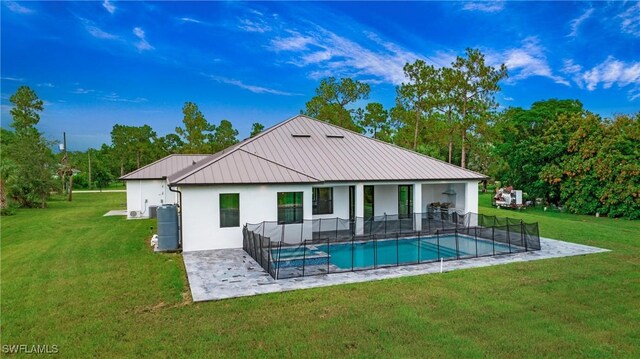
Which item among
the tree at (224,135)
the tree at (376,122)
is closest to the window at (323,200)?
the tree at (376,122)

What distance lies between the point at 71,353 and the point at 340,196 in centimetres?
1353

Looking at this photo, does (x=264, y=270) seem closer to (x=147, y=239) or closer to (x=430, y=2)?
(x=147, y=239)

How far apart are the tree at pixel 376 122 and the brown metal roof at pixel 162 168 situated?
65.0 feet

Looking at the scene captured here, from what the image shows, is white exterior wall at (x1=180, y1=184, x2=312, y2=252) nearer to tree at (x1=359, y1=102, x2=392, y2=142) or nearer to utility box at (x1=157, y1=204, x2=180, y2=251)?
utility box at (x1=157, y1=204, x2=180, y2=251)

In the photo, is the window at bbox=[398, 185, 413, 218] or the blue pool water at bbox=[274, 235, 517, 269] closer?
the blue pool water at bbox=[274, 235, 517, 269]

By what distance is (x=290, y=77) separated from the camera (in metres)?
41.7

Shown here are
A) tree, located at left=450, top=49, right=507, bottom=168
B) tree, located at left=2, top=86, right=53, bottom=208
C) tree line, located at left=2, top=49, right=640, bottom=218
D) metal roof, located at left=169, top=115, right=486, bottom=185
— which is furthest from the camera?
tree, located at left=450, top=49, right=507, bottom=168

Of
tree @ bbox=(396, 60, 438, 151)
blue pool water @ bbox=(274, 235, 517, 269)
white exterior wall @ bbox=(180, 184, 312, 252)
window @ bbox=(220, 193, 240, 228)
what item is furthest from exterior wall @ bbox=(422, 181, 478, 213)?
tree @ bbox=(396, 60, 438, 151)

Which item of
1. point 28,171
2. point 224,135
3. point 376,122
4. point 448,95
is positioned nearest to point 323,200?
point 448,95

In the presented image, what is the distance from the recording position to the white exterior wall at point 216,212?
13.7 metres

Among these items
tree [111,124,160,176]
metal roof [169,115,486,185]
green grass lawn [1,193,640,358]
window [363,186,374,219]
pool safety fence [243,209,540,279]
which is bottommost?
green grass lawn [1,193,640,358]

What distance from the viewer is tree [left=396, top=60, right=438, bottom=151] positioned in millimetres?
34062

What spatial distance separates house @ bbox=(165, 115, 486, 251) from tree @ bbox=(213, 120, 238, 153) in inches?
1133

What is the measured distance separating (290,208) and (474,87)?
2329 centimetres
